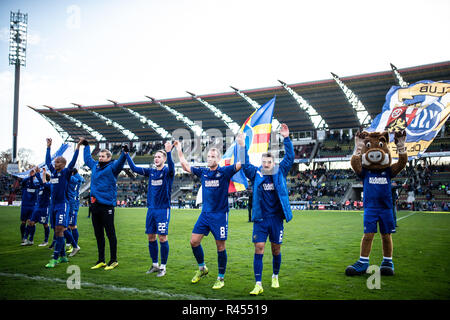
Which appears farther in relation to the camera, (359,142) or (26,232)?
(26,232)

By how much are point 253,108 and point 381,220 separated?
123 feet

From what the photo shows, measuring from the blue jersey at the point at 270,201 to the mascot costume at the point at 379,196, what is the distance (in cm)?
209

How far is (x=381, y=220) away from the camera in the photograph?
6.44 m

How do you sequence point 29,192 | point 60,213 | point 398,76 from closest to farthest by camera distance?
point 60,213
point 29,192
point 398,76

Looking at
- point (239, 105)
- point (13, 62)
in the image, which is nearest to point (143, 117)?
point (239, 105)

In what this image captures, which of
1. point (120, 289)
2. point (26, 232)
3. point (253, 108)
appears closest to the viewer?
point (120, 289)

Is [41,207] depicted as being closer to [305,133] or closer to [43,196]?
[43,196]

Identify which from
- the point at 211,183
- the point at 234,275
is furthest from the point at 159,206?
the point at 234,275

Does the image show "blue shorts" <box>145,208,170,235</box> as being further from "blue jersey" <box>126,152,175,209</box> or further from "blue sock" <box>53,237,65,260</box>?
"blue sock" <box>53,237,65,260</box>

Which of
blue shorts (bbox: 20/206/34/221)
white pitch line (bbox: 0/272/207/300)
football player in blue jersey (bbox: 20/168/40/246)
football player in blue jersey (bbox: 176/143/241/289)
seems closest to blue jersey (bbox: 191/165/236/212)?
football player in blue jersey (bbox: 176/143/241/289)

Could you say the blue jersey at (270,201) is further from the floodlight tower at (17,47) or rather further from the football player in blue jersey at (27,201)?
the floodlight tower at (17,47)

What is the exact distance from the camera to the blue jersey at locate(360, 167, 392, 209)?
21.2 ft

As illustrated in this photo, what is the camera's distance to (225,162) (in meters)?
15.3
